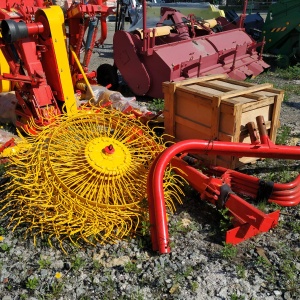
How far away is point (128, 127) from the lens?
3969 millimetres

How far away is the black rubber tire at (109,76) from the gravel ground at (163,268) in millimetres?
4410

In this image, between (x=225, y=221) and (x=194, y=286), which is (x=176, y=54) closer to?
(x=225, y=221)

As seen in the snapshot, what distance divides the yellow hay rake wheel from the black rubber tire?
3.56 m

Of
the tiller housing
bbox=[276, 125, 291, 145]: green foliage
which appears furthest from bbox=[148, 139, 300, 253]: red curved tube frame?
the tiller housing

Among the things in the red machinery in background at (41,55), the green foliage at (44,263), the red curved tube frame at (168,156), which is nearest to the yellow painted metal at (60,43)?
the red machinery in background at (41,55)

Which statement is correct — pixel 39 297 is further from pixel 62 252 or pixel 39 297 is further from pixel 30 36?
pixel 30 36

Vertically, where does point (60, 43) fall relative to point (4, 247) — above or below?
above

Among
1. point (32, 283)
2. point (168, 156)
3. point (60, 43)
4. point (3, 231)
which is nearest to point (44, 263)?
point (32, 283)

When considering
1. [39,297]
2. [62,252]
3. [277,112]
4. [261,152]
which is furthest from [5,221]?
[277,112]

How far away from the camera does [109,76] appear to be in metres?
7.34

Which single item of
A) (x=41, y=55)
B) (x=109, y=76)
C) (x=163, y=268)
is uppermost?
(x=41, y=55)

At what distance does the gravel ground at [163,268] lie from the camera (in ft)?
8.81

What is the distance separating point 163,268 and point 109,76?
508 cm

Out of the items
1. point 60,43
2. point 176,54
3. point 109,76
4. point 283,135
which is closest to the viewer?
point 60,43
